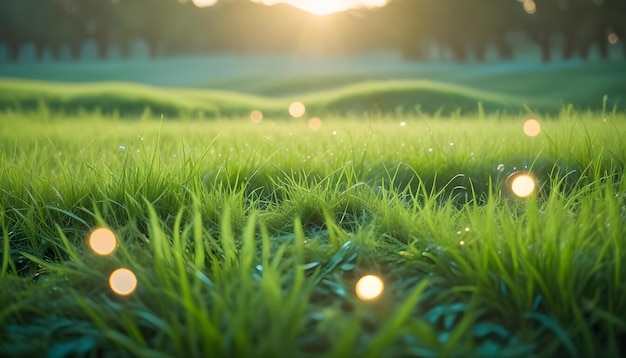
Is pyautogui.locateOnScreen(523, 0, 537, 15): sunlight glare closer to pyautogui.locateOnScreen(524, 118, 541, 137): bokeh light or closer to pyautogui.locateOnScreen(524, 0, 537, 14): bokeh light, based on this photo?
pyautogui.locateOnScreen(524, 0, 537, 14): bokeh light

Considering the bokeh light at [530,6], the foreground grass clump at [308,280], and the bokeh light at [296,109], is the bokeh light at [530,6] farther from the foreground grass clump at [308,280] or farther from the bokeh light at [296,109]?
the foreground grass clump at [308,280]

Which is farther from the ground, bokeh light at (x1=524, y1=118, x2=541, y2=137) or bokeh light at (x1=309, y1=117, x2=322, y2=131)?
bokeh light at (x1=309, y1=117, x2=322, y2=131)

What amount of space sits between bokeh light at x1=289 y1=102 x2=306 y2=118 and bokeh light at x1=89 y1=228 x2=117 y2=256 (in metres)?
8.84

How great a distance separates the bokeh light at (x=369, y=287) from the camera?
1.75 meters

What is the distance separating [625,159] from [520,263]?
1916 millimetres

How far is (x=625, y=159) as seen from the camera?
124 inches

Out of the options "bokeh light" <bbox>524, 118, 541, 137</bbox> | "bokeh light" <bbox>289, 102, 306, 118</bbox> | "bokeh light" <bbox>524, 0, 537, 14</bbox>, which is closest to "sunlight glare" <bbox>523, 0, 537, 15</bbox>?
"bokeh light" <bbox>524, 0, 537, 14</bbox>

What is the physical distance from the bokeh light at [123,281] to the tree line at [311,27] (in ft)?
88.5

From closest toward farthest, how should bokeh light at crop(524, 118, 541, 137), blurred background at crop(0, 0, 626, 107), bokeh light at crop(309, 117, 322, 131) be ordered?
bokeh light at crop(524, 118, 541, 137)
bokeh light at crop(309, 117, 322, 131)
blurred background at crop(0, 0, 626, 107)

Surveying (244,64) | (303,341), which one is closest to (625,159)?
(303,341)

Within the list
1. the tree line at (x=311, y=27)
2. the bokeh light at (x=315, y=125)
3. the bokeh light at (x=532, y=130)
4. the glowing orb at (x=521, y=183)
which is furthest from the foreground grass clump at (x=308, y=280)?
the tree line at (x=311, y=27)

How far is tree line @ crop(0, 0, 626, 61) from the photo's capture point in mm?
27594

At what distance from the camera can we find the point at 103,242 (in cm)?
211

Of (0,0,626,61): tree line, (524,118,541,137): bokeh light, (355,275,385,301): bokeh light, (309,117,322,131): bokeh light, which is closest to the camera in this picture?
(355,275,385,301): bokeh light
